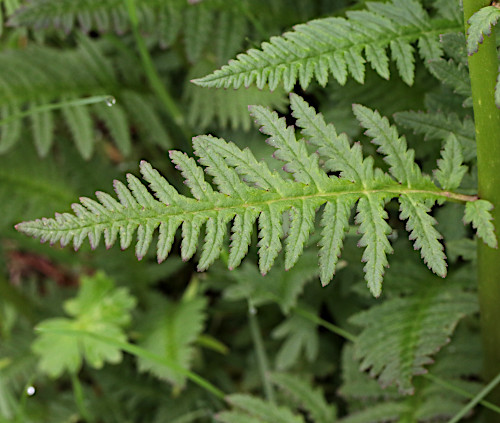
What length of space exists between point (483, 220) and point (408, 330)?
1.66 feet

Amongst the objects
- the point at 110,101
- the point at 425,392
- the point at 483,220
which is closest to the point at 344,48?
the point at 483,220

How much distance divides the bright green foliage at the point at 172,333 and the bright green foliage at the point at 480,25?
124 centimetres

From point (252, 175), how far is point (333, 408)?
0.88 metres

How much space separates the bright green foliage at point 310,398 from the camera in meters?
1.58

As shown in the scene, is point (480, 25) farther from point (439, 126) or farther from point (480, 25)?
point (439, 126)

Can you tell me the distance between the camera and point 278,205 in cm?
101

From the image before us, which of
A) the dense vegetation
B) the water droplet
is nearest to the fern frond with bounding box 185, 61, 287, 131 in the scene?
the dense vegetation

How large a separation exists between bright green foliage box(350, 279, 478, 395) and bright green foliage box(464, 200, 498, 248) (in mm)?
424

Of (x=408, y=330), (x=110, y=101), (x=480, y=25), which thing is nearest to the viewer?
(x=480, y=25)

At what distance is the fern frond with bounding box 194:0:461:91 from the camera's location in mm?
1094

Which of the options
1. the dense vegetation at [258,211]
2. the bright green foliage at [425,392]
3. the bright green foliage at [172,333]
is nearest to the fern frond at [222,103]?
the dense vegetation at [258,211]

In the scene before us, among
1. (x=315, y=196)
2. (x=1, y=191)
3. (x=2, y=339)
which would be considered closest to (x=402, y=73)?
(x=315, y=196)

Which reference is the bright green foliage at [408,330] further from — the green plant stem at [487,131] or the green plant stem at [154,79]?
the green plant stem at [154,79]

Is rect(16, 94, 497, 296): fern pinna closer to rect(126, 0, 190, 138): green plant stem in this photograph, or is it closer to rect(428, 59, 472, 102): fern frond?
rect(428, 59, 472, 102): fern frond
